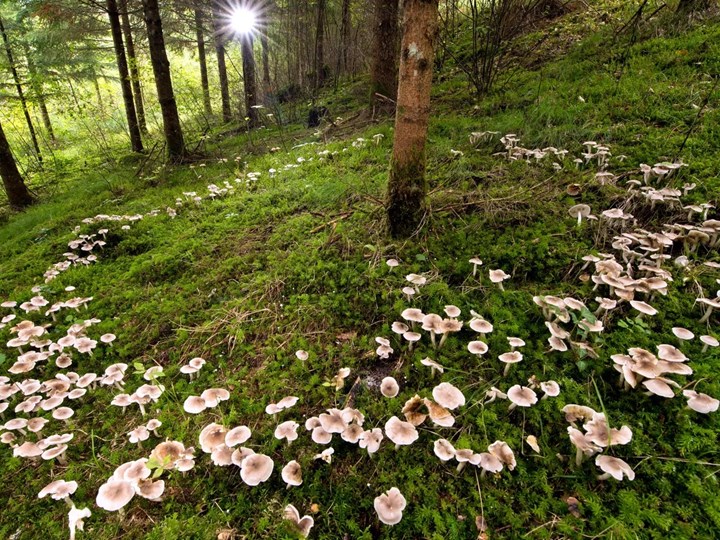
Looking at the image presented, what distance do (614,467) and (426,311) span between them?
1.90m

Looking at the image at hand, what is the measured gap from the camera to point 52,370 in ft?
13.2

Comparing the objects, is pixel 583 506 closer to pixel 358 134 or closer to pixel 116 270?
pixel 116 270

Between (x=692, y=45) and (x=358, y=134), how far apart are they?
628cm

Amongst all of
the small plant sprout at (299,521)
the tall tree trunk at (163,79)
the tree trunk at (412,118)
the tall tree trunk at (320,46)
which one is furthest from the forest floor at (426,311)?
the tall tree trunk at (320,46)

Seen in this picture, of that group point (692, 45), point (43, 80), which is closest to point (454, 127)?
point (692, 45)

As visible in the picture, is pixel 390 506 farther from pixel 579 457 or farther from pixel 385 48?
pixel 385 48

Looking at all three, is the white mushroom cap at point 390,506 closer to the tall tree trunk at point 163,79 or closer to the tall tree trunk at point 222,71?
the tall tree trunk at point 163,79

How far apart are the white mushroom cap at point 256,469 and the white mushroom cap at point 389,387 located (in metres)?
0.99

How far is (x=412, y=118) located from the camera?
381cm

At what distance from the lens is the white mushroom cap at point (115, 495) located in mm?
2355

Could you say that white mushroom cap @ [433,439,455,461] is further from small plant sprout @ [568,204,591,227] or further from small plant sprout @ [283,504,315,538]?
small plant sprout @ [568,204,591,227]

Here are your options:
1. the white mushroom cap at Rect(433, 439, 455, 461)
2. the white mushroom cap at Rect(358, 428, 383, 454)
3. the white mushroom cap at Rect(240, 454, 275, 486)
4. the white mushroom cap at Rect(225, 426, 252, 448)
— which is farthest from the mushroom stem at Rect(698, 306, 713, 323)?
the white mushroom cap at Rect(225, 426, 252, 448)

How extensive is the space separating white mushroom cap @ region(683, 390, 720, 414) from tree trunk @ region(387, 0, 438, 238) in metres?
2.87

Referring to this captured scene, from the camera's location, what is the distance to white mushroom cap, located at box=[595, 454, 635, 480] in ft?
6.94
